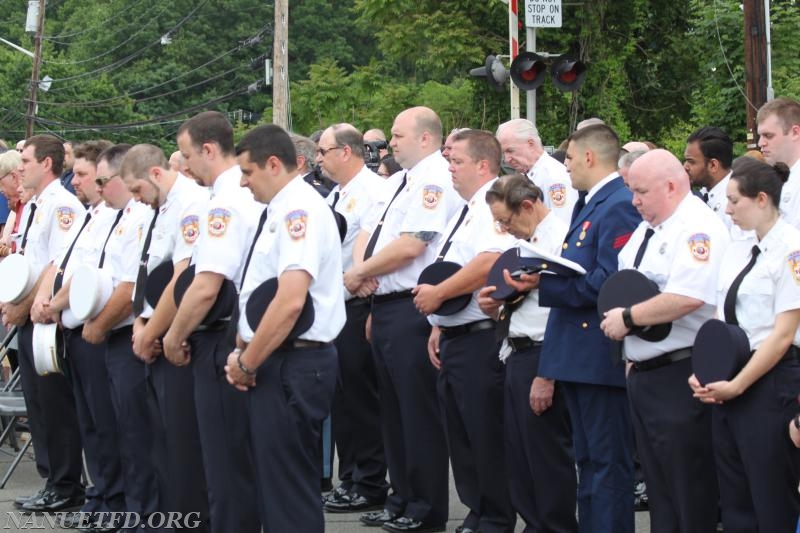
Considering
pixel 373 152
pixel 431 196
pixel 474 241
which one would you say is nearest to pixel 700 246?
pixel 474 241

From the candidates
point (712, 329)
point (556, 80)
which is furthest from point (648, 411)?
point (556, 80)

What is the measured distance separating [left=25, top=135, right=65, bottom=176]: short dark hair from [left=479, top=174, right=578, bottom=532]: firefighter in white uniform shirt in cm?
341

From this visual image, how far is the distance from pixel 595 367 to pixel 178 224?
2205mm

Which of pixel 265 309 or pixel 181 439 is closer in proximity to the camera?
pixel 265 309

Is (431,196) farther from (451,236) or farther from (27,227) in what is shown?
(27,227)

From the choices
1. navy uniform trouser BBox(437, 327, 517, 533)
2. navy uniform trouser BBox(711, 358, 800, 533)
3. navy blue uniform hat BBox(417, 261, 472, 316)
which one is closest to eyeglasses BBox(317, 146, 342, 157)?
navy blue uniform hat BBox(417, 261, 472, 316)

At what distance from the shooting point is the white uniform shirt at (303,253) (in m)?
5.57

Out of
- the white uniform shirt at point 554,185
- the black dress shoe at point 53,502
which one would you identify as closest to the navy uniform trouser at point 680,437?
the white uniform shirt at point 554,185

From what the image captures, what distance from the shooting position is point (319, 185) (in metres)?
9.40

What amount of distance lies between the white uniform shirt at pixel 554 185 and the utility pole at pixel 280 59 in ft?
75.7

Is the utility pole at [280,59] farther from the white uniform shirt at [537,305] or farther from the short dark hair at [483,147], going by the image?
the white uniform shirt at [537,305]

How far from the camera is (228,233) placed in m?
5.93

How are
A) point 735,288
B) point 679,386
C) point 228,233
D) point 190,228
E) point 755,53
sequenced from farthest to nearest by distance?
point 755,53, point 190,228, point 228,233, point 679,386, point 735,288

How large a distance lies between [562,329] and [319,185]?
3.78 m
